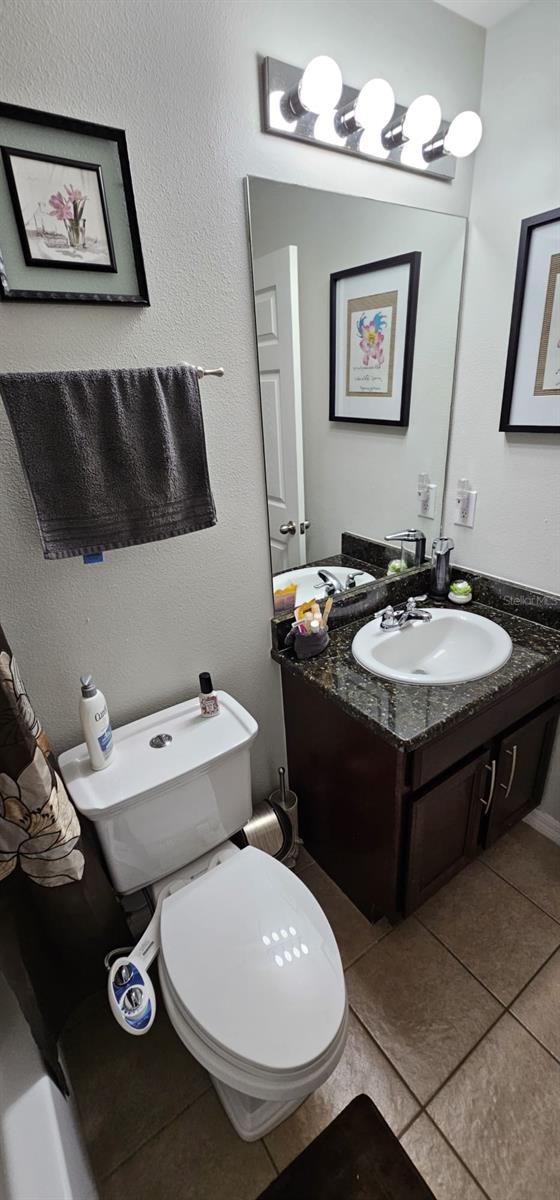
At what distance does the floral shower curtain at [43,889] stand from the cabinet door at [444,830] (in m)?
0.76

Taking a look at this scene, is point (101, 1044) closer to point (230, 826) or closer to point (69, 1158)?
point (69, 1158)

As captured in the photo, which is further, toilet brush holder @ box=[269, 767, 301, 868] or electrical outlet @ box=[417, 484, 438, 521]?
electrical outlet @ box=[417, 484, 438, 521]

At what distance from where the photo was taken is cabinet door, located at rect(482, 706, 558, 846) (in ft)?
4.69

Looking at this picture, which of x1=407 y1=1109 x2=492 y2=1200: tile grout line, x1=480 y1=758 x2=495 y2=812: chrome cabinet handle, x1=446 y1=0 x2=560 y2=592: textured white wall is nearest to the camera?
x1=407 y1=1109 x2=492 y2=1200: tile grout line

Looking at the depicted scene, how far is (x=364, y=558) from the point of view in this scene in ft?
5.39

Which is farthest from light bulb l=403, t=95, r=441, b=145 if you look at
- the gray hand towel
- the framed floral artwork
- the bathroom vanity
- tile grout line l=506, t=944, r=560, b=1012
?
tile grout line l=506, t=944, r=560, b=1012

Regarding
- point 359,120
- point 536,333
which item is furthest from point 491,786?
point 359,120

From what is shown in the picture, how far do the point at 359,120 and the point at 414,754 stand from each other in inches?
56.2

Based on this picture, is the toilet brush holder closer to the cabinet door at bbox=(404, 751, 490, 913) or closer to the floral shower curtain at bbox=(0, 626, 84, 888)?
the cabinet door at bbox=(404, 751, 490, 913)

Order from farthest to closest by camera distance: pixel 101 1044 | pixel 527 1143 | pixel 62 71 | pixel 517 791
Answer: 1. pixel 517 791
2. pixel 101 1044
3. pixel 527 1143
4. pixel 62 71

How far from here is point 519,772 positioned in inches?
60.4

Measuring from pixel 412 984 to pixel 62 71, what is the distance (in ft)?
7.07

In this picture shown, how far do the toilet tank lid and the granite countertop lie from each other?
240 millimetres

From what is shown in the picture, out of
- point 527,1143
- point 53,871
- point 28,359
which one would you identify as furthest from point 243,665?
point 527,1143
